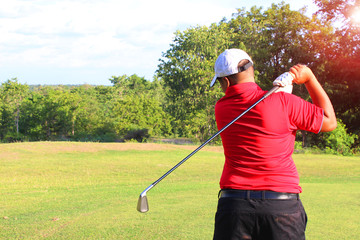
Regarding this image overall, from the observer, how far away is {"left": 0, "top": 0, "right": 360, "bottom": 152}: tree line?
3097 centimetres

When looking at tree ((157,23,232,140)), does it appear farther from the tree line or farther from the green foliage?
the green foliage

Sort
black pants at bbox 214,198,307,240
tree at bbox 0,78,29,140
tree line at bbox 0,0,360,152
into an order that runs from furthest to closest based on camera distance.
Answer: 1. tree at bbox 0,78,29,140
2. tree line at bbox 0,0,360,152
3. black pants at bbox 214,198,307,240

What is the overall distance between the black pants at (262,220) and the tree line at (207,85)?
1046 inches

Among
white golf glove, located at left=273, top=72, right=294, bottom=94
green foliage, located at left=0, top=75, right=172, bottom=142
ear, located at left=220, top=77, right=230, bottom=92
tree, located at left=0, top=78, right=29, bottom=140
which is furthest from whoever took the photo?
tree, located at left=0, top=78, right=29, bottom=140

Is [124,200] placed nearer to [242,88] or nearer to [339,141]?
[242,88]

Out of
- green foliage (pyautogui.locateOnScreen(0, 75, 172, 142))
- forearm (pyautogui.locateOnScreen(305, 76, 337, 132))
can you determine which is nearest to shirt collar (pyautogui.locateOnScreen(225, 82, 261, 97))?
forearm (pyautogui.locateOnScreen(305, 76, 337, 132))

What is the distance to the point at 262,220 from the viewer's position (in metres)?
2.20

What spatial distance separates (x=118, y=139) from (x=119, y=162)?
21.4 m

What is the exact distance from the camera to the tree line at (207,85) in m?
31.0

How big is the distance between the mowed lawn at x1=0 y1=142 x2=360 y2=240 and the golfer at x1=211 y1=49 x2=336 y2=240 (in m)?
2.52

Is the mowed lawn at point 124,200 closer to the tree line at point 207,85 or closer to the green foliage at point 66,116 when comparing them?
the tree line at point 207,85

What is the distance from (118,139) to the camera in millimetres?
38656

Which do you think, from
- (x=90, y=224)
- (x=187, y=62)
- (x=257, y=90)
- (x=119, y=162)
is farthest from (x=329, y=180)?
(x=187, y=62)

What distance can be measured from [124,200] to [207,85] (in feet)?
97.7
